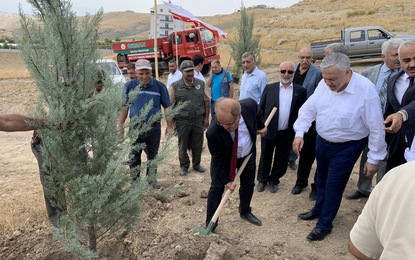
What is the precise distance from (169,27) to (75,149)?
65.5ft

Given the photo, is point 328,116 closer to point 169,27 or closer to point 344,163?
point 344,163

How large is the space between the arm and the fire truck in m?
14.2

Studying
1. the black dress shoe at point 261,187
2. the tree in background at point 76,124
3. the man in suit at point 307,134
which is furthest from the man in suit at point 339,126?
the tree in background at point 76,124

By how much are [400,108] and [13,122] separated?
3.07m

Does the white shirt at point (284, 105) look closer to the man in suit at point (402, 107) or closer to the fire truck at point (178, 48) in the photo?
the man in suit at point (402, 107)

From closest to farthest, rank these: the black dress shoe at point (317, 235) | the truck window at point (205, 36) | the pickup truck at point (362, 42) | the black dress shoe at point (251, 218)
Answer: the black dress shoe at point (317, 235), the black dress shoe at point (251, 218), the pickup truck at point (362, 42), the truck window at point (205, 36)

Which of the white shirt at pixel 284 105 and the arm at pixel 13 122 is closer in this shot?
the arm at pixel 13 122

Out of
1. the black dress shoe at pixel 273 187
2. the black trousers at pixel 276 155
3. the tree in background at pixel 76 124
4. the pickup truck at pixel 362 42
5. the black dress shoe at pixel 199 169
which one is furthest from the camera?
the pickup truck at pixel 362 42

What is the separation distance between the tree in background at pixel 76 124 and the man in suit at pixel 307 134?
2.54 m

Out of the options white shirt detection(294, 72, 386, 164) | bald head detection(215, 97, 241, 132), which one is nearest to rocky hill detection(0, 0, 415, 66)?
white shirt detection(294, 72, 386, 164)

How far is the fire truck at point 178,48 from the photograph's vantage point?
681 inches

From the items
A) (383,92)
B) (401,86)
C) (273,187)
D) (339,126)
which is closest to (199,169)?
(273,187)

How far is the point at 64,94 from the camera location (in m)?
2.33

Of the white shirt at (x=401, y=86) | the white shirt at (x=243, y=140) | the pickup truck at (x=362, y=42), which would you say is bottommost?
the white shirt at (x=243, y=140)
